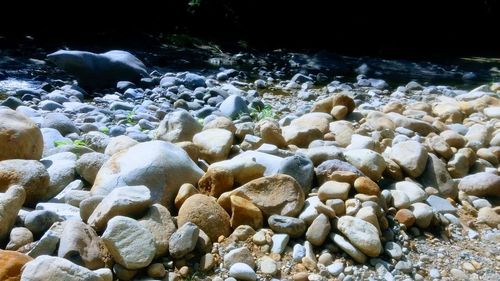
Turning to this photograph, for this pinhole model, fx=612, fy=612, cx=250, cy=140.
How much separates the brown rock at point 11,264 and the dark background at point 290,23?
9565mm

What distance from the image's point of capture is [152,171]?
278cm

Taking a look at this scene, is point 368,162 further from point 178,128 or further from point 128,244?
point 128,244

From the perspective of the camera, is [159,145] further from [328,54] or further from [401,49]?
[401,49]

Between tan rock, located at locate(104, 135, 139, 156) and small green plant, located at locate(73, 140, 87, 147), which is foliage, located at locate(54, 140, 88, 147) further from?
tan rock, located at locate(104, 135, 139, 156)

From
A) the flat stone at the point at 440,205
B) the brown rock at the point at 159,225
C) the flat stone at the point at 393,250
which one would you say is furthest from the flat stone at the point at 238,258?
the flat stone at the point at 440,205

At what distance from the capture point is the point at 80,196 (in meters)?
2.81

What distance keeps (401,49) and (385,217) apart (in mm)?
10555

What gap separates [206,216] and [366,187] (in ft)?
2.64

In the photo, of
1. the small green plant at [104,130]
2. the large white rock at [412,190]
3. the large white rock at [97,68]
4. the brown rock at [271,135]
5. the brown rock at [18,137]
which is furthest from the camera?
the large white rock at [97,68]

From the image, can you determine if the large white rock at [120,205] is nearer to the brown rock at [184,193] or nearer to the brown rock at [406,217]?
the brown rock at [184,193]

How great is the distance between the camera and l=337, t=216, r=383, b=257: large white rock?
8.25ft

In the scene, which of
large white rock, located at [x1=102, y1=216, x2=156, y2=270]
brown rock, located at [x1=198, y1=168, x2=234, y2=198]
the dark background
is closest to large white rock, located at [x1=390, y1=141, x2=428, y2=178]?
brown rock, located at [x1=198, y1=168, x2=234, y2=198]

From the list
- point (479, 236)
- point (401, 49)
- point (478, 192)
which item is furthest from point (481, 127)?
point (401, 49)

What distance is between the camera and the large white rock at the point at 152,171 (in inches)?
108
